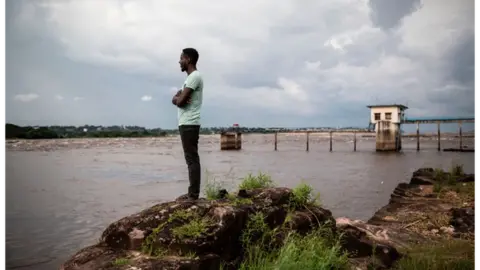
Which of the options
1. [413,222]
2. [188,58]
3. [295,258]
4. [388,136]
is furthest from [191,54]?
[388,136]

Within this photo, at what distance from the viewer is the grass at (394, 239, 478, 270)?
17.4 ft

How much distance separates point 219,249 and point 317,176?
23171mm

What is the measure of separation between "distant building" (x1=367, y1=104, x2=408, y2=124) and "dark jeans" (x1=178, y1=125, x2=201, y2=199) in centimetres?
5620

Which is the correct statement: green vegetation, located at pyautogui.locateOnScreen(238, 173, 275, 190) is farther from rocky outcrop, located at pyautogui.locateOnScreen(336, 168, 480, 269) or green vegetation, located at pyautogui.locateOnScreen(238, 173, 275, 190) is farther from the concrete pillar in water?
the concrete pillar in water

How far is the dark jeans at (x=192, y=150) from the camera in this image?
5.16 meters

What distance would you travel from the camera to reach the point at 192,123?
204 inches

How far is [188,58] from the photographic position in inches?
207

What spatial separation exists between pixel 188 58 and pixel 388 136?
5676 cm

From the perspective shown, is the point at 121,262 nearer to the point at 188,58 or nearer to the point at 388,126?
the point at 188,58

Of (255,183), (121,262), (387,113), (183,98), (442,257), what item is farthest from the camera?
(387,113)

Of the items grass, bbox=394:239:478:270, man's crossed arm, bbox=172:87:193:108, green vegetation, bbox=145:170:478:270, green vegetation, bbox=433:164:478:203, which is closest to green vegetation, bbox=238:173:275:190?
green vegetation, bbox=145:170:478:270

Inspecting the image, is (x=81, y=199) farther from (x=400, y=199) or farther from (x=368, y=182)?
(x=368, y=182)

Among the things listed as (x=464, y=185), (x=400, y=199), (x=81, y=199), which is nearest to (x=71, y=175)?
(x=81, y=199)

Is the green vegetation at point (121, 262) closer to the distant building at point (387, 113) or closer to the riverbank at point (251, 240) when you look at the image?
the riverbank at point (251, 240)
